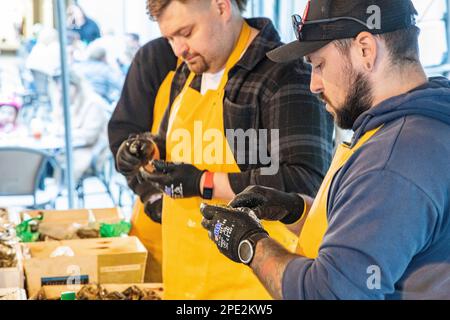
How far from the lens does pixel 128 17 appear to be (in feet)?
19.1

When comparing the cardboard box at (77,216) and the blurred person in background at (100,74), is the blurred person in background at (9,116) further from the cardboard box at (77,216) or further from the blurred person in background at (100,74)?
the cardboard box at (77,216)

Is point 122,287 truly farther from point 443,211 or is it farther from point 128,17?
point 128,17

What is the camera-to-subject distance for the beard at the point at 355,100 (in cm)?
132

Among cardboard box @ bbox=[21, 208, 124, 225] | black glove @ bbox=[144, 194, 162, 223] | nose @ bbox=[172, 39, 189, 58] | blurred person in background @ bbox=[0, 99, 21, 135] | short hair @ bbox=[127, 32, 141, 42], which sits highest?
nose @ bbox=[172, 39, 189, 58]

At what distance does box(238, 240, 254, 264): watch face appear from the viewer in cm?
132

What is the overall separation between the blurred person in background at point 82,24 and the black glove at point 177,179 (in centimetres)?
375

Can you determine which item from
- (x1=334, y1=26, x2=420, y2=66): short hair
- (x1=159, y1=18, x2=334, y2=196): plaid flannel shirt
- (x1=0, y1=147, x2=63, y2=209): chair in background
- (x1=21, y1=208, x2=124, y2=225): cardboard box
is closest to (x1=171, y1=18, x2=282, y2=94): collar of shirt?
(x1=159, y1=18, x2=334, y2=196): plaid flannel shirt

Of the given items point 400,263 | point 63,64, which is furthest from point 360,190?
point 63,64

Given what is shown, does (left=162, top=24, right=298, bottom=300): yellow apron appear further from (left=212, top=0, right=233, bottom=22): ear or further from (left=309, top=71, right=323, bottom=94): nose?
(left=309, top=71, right=323, bottom=94): nose

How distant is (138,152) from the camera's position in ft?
8.14

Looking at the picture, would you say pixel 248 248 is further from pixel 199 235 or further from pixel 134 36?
pixel 134 36

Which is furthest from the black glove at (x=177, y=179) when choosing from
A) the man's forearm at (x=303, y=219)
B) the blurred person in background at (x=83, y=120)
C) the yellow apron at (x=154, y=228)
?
the blurred person in background at (x=83, y=120)

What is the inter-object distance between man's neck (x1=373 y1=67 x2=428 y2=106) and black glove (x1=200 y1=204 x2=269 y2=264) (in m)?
0.31

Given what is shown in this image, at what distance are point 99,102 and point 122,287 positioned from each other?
380 cm
